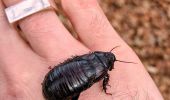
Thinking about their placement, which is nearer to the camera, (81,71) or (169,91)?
(81,71)

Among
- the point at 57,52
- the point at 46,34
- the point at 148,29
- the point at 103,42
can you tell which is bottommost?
the point at 148,29

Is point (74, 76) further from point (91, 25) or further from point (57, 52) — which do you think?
point (91, 25)

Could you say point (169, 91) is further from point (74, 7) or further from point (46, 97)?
point (46, 97)

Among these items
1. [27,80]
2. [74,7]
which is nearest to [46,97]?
[27,80]

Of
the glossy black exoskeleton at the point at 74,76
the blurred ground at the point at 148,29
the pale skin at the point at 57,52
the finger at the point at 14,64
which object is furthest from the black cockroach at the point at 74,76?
the blurred ground at the point at 148,29

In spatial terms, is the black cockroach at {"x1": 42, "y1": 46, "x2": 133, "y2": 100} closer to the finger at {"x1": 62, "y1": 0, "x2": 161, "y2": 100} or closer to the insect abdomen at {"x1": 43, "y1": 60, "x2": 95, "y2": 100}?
the insect abdomen at {"x1": 43, "y1": 60, "x2": 95, "y2": 100}

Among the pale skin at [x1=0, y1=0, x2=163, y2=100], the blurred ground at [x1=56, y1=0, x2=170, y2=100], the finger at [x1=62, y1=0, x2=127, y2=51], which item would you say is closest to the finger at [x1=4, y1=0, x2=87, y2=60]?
the pale skin at [x1=0, y1=0, x2=163, y2=100]

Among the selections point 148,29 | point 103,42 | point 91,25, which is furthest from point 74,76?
point 148,29
